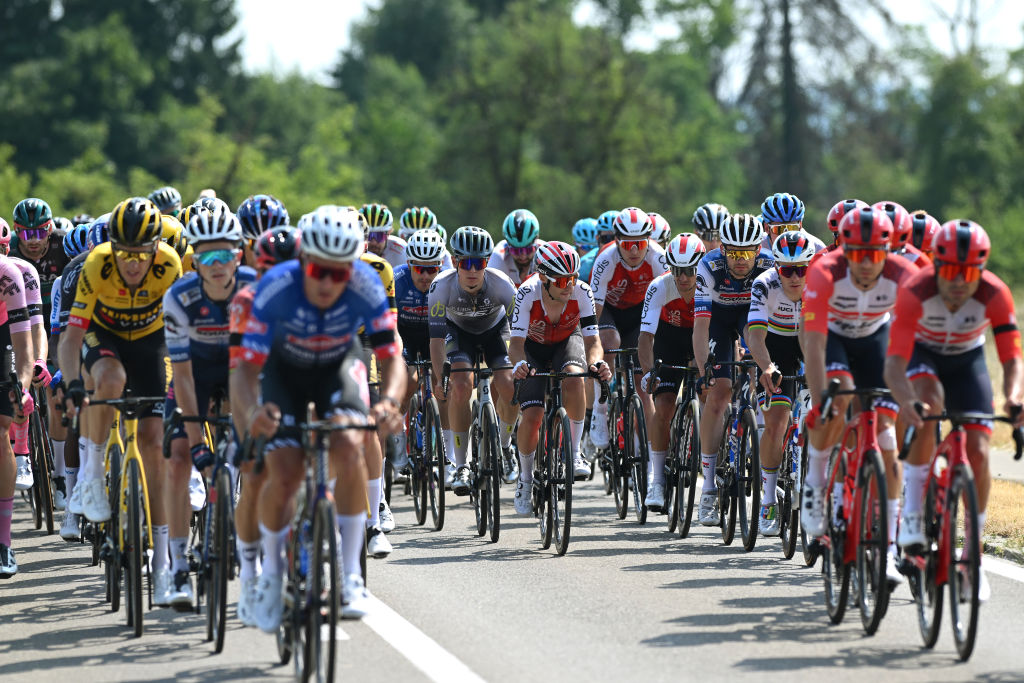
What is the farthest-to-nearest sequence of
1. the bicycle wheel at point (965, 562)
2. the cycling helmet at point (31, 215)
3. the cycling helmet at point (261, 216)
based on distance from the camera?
the cycling helmet at point (31, 215) → the cycling helmet at point (261, 216) → the bicycle wheel at point (965, 562)

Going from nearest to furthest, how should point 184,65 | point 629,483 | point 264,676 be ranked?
point 264,676, point 629,483, point 184,65

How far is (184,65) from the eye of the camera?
65.2m

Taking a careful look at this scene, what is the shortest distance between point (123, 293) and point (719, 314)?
4.55m

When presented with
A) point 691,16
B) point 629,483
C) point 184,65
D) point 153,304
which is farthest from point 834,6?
point 153,304

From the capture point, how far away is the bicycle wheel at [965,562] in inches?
302

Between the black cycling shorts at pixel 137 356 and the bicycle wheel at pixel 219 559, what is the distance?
4.81 ft

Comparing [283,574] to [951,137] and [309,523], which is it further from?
[951,137]

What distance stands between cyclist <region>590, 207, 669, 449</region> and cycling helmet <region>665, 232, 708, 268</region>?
1.45m

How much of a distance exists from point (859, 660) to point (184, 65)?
60429 millimetres

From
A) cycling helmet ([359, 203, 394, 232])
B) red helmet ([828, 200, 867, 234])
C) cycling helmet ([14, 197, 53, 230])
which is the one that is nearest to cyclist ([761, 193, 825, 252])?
red helmet ([828, 200, 867, 234])

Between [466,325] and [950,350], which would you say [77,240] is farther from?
[950,350]

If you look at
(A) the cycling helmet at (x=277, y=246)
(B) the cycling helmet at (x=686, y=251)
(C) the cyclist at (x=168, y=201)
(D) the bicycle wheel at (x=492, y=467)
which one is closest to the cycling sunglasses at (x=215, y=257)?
(A) the cycling helmet at (x=277, y=246)

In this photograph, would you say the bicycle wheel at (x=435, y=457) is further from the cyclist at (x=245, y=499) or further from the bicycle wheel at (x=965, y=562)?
the bicycle wheel at (x=965, y=562)

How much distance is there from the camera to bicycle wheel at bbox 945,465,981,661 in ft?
25.2
